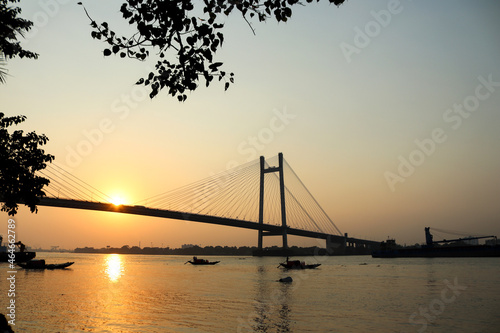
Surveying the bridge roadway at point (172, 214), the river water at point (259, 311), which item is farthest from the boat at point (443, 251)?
the river water at point (259, 311)

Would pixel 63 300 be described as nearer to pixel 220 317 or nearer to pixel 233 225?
pixel 220 317

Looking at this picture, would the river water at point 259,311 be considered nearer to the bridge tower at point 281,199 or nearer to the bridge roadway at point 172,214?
the bridge roadway at point 172,214

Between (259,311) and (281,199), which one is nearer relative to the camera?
(259,311)

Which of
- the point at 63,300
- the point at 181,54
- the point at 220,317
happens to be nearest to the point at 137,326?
the point at 220,317

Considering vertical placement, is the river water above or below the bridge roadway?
below

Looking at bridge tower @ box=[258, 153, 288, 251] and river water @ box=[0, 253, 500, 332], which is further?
bridge tower @ box=[258, 153, 288, 251]

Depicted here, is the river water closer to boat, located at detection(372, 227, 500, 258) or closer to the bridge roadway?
the bridge roadway

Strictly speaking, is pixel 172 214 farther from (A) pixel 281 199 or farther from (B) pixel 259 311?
(B) pixel 259 311

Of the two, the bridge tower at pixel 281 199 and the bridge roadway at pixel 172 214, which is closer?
the bridge roadway at pixel 172 214

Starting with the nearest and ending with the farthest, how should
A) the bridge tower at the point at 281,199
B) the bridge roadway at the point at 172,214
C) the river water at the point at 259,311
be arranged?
1. the river water at the point at 259,311
2. the bridge roadway at the point at 172,214
3. the bridge tower at the point at 281,199

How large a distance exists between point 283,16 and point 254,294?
2401cm

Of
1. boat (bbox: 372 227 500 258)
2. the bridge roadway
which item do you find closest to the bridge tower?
the bridge roadway

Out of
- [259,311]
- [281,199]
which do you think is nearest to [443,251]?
[281,199]

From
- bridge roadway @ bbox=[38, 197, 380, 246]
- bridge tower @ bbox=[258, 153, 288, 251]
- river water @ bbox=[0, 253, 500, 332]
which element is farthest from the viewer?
bridge tower @ bbox=[258, 153, 288, 251]
